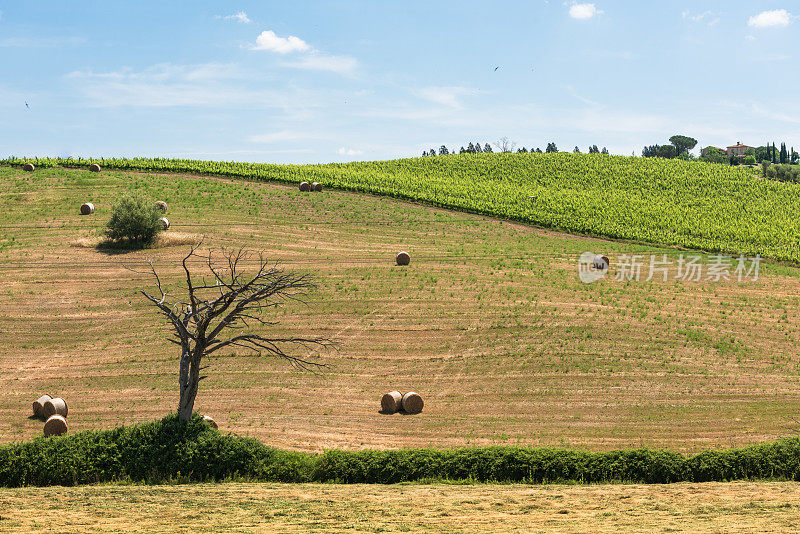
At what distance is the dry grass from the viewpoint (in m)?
14.5

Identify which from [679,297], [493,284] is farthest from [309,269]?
[679,297]

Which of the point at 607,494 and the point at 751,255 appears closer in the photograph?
the point at 607,494

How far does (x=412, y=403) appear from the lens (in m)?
27.3

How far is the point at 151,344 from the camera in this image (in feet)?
113

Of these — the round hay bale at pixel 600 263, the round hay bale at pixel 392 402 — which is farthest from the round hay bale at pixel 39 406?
the round hay bale at pixel 600 263

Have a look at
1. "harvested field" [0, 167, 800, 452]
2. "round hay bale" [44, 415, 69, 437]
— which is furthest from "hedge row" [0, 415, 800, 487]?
"round hay bale" [44, 415, 69, 437]

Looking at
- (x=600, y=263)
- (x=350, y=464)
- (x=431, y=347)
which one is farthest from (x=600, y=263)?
(x=350, y=464)

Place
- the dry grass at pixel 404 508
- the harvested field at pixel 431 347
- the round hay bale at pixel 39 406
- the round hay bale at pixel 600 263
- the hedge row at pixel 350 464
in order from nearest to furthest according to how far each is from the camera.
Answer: the dry grass at pixel 404 508
the hedge row at pixel 350 464
the harvested field at pixel 431 347
the round hay bale at pixel 39 406
the round hay bale at pixel 600 263

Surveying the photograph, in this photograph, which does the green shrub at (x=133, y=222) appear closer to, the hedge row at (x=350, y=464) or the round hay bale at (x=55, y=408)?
the round hay bale at (x=55, y=408)

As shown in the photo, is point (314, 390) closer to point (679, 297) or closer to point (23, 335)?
point (23, 335)

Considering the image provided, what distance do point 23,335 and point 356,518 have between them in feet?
91.7

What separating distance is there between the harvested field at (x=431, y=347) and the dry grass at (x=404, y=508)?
19.0 ft

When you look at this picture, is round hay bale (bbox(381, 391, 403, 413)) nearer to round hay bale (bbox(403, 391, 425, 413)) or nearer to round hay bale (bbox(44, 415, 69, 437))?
round hay bale (bbox(403, 391, 425, 413))

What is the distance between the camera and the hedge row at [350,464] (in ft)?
63.9
